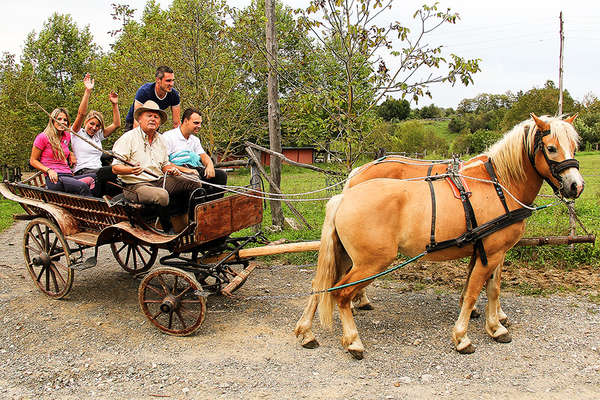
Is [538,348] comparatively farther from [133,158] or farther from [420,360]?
[133,158]

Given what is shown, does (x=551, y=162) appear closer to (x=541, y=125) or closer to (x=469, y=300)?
(x=541, y=125)

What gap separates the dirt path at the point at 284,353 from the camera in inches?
144

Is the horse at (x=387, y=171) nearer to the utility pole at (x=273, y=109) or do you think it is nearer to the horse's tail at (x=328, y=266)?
the horse's tail at (x=328, y=266)

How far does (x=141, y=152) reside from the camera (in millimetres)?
4934

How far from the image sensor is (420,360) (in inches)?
163

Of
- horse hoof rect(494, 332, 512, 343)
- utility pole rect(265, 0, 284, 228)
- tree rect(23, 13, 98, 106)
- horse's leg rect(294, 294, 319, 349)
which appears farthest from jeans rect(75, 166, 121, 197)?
tree rect(23, 13, 98, 106)

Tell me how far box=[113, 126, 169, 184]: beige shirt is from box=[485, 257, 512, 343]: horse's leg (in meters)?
3.87

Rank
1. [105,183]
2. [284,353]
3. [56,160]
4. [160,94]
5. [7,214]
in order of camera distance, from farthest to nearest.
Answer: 1. [7,214]
2. [160,94]
3. [56,160]
4. [105,183]
5. [284,353]

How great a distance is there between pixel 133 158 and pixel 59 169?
1690mm

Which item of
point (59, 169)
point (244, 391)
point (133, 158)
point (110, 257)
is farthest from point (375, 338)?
point (110, 257)

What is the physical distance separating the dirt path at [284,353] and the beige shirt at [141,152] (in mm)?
1700

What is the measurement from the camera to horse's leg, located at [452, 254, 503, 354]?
4270 mm

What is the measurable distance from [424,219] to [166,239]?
2710mm

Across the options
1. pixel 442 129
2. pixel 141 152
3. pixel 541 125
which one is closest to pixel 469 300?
pixel 541 125
